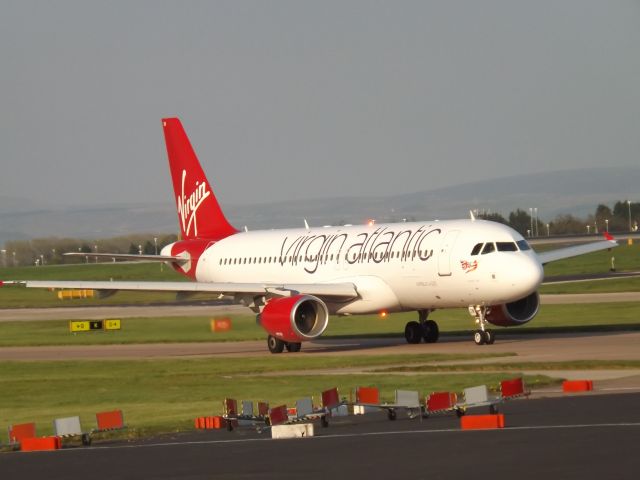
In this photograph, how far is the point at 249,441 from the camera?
19578 mm

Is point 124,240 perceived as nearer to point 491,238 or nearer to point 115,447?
point 491,238

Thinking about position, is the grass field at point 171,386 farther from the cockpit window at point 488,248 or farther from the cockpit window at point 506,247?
the cockpit window at point 506,247

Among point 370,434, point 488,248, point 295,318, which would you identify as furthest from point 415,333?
point 370,434

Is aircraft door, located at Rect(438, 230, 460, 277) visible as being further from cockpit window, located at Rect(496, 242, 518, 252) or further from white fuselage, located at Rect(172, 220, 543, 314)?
cockpit window, located at Rect(496, 242, 518, 252)

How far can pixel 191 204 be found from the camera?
53.8 m

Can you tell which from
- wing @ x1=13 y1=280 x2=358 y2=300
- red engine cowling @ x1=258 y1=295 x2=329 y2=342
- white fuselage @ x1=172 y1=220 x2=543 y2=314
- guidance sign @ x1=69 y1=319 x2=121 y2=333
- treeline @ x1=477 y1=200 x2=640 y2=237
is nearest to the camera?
white fuselage @ x1=172 y1=220 x2=543 y2=314

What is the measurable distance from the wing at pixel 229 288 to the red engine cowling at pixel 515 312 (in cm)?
432

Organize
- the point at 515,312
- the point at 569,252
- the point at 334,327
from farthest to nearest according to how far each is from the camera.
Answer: the point at 334,327 < the point at 569,252 < the point at 515,312

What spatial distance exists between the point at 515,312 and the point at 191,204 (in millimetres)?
16157

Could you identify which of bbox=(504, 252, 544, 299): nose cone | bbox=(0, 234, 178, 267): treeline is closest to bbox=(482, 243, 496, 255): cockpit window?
bbox=(504, 252, 544, 299): nose cone

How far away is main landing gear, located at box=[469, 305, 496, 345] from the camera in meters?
39.6

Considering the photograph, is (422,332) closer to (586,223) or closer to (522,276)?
(522,276)

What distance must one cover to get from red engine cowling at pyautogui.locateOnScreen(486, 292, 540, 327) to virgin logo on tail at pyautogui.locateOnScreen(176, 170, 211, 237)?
49.7ft

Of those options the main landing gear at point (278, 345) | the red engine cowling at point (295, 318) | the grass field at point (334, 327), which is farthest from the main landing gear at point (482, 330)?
the main landing gear at point (278, 345)
